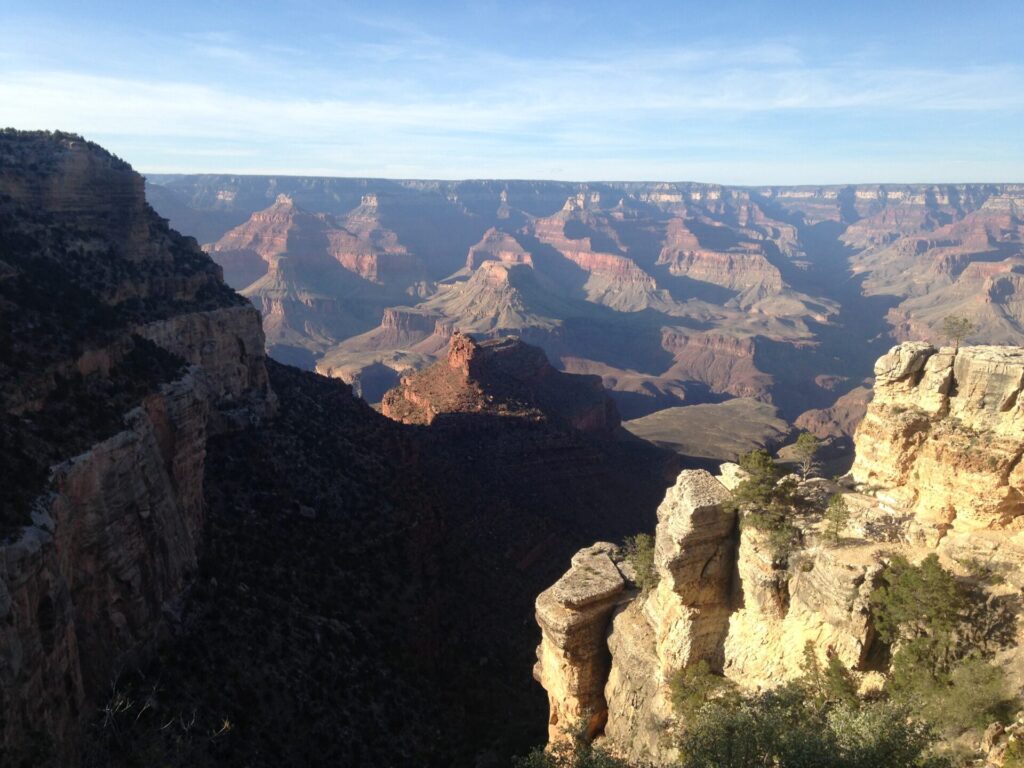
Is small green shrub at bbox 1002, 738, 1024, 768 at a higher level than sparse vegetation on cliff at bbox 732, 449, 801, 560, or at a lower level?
lower

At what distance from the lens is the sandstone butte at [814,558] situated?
19.0m

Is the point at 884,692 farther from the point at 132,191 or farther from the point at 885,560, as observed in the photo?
the point at 132,191

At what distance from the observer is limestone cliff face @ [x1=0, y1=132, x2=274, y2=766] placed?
17.9m

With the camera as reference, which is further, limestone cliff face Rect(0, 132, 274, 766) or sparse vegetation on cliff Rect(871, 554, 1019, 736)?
limestone cliff face Rect(0, 132, 274, 766)

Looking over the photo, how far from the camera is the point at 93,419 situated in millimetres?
23453

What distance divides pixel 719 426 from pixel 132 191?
8347 cm

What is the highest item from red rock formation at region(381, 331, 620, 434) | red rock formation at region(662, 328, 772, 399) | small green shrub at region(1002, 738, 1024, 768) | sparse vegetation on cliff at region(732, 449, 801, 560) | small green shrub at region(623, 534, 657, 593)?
sparse vegetation on cliff at region(732, 449, 801, 560)

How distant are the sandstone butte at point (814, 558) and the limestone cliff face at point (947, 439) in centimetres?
4

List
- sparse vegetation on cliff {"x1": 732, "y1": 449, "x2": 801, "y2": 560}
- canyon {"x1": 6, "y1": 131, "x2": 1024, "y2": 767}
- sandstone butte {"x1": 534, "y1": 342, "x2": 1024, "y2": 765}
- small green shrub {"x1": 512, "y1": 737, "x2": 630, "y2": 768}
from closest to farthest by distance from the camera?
small green shrub {"x1": 512, "y1": 737, "x2": 630, "y2": 768} → sandstone butte {"x1": 534, "y1": 342, "x2": 1024, "y2": 765} → canyon {"x1": 6, "y1": 131, "x2": 1024, "y2": 767} → sparse vegetation on cliff {"x1": 732, "y1": 449, "x2": 801, "y2": 560}

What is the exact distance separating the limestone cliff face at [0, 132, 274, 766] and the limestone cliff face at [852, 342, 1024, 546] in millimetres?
24182

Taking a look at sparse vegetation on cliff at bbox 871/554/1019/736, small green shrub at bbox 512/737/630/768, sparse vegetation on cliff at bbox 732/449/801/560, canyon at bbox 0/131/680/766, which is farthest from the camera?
sparse vegetation on cliff at bbox 732/449/801/560

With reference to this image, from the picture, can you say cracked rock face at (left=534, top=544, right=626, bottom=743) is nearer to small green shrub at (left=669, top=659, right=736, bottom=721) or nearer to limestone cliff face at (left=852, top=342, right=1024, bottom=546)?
small green shrub at (left=669, top=659, right=736, bottom=721)

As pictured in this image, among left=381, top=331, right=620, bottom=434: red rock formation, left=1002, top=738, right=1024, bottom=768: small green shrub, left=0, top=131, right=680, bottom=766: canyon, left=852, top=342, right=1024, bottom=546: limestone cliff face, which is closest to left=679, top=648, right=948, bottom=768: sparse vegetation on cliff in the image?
left=1002, top=738, right=1024, bottom=768: small green shrub

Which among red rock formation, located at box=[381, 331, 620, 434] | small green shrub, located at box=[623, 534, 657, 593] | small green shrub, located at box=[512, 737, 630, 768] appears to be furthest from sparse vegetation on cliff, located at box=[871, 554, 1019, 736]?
red rock formation, located at box=[381, 331, 620, 434]
